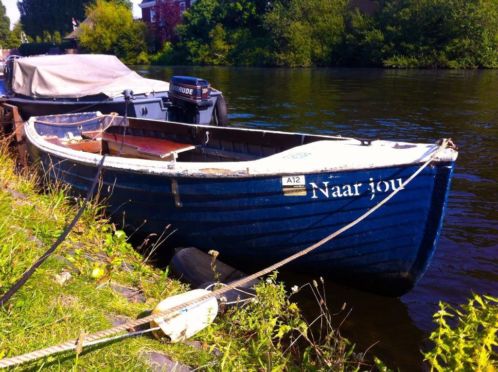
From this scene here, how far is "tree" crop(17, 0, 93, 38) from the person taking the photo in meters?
84.5

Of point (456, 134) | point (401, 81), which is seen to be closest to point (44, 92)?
point (456, 134)

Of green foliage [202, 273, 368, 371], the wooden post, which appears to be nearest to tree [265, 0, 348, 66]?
the wooden post

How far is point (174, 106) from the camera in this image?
388 inches

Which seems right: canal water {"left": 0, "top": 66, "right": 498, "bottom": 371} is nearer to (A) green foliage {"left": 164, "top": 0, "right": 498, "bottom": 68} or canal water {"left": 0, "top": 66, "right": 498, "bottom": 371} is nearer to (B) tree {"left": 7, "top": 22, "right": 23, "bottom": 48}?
(A) green foliage {"left": 164, "top": 0, "right": 498, "bottom": 68}

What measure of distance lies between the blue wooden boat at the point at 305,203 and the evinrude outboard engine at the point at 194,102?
3.82m

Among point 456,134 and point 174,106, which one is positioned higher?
point 174,106

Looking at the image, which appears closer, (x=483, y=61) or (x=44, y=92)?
(x=44, y=92)

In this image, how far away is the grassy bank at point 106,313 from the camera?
9.50ft

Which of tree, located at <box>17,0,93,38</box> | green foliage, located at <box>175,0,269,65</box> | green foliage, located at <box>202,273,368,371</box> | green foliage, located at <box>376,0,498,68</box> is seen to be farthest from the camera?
tree, located at <box>17,0,93,38</box>

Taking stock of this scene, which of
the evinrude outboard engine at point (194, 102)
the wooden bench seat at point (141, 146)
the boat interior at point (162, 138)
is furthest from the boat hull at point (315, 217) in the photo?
the evinrude outboard engine at point (194, 102)

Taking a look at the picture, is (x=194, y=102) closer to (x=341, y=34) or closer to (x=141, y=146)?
(x=141, y=146)

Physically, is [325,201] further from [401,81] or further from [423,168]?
[401,81]

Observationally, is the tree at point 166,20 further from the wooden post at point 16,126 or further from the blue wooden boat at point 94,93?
the wooden post at point 16,126

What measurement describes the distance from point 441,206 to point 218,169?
2.08 metres
